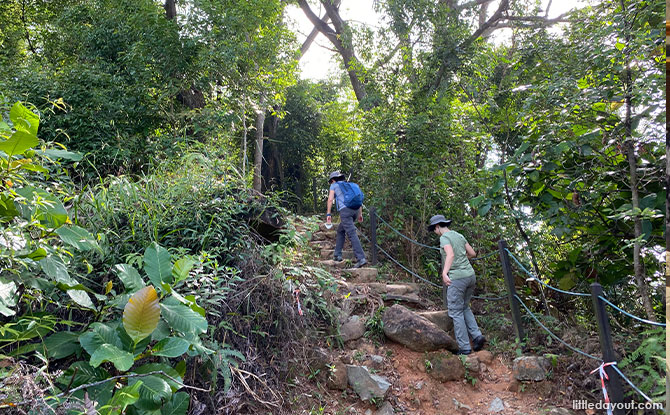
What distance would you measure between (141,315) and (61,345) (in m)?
0.64

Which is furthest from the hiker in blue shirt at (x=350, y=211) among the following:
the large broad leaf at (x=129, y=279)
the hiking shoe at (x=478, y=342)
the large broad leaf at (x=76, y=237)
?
the large broad leaf at (x=76, y=237)

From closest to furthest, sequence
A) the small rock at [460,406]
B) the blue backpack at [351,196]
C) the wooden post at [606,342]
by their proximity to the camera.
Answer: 1. the wooden post at [606,342]
2. the small rock at [460,406]
3. the blue backpack at [351,196]

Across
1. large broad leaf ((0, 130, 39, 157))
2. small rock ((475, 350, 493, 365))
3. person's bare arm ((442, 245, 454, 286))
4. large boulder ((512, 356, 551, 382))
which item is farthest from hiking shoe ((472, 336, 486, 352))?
large broad leaf ((0, 130, 39, 157))

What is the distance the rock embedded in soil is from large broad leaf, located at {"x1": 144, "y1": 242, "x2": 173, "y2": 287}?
284 cm

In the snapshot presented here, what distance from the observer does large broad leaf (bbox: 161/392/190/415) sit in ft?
7.97

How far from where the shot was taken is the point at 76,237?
249 centimetres

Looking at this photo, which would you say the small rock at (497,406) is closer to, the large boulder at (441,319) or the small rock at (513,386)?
the small rock at (513,386)

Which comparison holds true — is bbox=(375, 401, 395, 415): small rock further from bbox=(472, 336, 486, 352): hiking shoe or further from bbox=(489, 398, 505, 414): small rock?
bbox=(472, 336, 486, 352): hiking shoe

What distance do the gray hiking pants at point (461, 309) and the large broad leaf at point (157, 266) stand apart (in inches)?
126

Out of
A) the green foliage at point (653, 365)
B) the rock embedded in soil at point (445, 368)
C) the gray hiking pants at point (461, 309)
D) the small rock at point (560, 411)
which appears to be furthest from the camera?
the gray hiking pants at point (461, 309)

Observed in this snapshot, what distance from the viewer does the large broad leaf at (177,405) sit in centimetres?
243

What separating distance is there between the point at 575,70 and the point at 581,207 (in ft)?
4.33

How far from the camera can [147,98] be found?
23.9 feet

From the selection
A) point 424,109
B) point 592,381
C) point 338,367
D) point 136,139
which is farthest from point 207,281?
point 424,109
